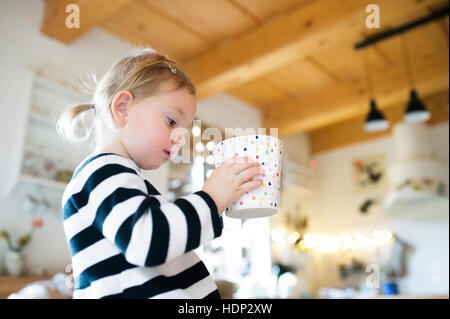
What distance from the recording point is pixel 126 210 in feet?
1.66

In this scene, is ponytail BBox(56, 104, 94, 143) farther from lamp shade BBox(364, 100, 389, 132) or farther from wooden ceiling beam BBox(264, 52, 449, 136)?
wooden ceiling beam BBox(264, 52, 449, 136)

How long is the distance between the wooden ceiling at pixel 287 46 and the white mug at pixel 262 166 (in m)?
1.48

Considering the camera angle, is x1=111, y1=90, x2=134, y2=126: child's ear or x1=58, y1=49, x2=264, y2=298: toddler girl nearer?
x1=58, y1=49, x2=264, y2=298: toddler girl

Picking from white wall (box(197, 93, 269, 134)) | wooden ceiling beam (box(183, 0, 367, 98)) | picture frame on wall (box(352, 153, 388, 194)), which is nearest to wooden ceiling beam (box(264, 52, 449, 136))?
white wall (box(197, 93, 269, 134))

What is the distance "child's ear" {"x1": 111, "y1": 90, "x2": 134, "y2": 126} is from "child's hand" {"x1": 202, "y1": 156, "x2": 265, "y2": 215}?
8.0 inches

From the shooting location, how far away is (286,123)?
3.94 m

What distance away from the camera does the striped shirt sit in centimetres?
50

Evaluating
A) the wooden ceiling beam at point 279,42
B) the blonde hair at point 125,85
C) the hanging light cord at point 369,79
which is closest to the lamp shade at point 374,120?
the hanging light cord at point 369,79

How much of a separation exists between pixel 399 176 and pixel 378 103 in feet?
2.15

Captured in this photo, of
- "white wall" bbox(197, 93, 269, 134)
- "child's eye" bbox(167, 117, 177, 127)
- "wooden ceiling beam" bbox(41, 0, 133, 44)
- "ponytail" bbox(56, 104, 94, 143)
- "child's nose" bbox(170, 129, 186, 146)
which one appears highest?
"wooden ceiling beam" bbox(41, 0, 133, 44)

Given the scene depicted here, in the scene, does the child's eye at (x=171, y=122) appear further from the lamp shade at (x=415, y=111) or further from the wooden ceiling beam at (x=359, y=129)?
the wooden ceiling beam at (x=359, y=129)

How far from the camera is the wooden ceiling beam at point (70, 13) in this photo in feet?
7.47

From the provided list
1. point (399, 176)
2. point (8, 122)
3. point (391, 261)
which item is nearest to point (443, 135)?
point (399, 176)

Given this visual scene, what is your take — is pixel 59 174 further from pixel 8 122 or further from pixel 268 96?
pixel 268 96
